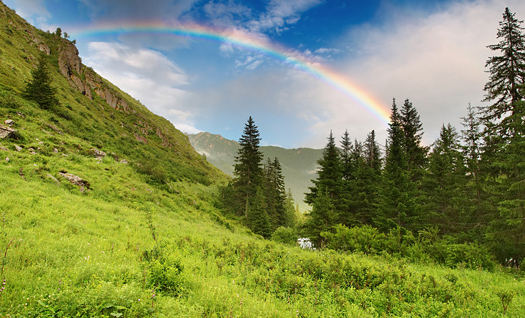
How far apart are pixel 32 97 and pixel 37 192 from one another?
18329 mm

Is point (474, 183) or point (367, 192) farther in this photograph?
point (367, 192)

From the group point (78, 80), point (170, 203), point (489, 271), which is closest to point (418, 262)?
point (489, 271)

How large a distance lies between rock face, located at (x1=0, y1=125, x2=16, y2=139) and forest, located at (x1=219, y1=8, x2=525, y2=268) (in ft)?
75.0

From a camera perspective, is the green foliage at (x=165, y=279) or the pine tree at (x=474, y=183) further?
the pine tree at (x=474, y=183)

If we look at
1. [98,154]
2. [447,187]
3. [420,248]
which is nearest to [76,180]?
[98,154]

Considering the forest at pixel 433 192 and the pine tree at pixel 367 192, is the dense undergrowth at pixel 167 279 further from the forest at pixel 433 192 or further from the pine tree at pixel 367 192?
the pine tree at pixel 367 192

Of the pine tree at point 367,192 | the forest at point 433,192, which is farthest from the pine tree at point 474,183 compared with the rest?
the pine tree at point 367,192

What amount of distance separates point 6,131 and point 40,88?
10974 millimetres

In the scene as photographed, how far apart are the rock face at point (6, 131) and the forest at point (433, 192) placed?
22852 mm

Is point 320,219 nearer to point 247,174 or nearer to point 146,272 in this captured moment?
point 247,174

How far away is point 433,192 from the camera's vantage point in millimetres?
23625

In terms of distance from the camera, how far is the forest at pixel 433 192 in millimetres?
13789

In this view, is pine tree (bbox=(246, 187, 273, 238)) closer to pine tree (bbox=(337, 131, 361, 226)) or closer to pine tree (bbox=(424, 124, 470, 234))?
pine tree (bbox=(337, 131, 361, 226))

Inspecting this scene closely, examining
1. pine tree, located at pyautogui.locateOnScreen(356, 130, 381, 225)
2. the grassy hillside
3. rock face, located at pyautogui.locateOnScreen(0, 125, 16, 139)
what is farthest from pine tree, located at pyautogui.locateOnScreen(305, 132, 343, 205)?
rock face, located at pyautogui.locateOnScreen(0, 125, 16, 139)
